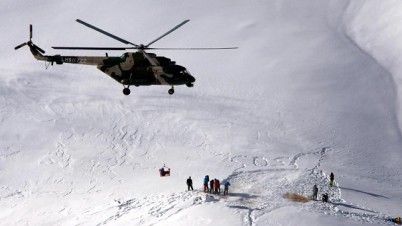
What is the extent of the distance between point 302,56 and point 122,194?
94.4 ft

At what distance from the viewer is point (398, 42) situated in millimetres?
63156

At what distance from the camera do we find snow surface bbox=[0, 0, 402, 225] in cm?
3750

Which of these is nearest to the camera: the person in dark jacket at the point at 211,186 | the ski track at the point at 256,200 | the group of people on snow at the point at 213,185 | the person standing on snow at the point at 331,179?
the ski track at the point at 256,200

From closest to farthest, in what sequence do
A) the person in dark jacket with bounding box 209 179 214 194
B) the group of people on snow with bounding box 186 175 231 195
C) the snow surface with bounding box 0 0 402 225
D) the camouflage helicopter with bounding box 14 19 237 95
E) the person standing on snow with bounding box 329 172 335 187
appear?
the camouflage helicopter with bounding box 14 19 237 95
the group of people on snow with bounding box 186 175 231 195
the person in dark jacket with bounding box 209 179 214 194
the snow surface with bounding box 0 0 402 225
the person standing on snow with bounding box 329 172 335 187

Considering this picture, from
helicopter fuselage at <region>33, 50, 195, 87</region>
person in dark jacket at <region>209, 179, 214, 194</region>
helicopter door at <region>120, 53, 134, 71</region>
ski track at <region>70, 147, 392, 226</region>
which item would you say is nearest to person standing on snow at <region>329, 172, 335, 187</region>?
ski track at <region>70, 147, 392, 226</region>

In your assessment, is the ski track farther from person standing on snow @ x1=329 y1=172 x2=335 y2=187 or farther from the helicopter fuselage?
the helicopter fuselage

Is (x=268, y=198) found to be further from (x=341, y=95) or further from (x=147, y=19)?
(x=147, y=19)

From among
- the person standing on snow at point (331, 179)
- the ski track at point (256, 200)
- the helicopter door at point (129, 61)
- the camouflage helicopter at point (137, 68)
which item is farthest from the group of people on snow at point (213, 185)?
the helicopter door at point (129, 61)

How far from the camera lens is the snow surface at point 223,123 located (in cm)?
3750

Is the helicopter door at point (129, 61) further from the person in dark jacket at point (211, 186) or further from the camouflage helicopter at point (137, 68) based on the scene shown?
the person in dark jacket at point (211, 186)

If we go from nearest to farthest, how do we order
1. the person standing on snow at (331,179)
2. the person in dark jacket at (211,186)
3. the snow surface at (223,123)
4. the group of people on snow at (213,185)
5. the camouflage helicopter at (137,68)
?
the camouflage helicopter at (137,68) < the group of people on snow at (213,185) < the person in dark jacket at (211,186) < the snow surface at (223,123) < the person standing on snow at (331,179)

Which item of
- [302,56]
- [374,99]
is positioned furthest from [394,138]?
[302,56]

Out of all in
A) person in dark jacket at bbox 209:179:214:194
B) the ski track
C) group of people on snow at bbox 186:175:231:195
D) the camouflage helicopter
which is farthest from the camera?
person in dark jacket at bbox 209:179:214:194

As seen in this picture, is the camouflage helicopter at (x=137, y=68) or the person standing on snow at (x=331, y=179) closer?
the camouflage helicopter at (x=137, y=68)
